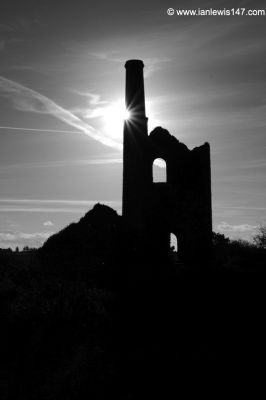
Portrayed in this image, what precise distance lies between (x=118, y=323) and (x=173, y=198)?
9.13m

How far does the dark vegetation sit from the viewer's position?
8617 mm

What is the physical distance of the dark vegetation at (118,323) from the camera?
28.3ft

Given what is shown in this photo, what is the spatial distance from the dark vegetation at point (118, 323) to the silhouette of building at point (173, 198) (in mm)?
1884

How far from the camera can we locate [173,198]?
1950cm

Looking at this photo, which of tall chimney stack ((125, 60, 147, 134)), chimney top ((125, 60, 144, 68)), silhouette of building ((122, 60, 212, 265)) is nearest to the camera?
silhouette of building ((122, 60, 212, 265))

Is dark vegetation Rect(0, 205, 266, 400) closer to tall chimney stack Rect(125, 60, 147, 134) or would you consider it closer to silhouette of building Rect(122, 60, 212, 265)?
silhouette of building Rect(122, 60, 212, 265)

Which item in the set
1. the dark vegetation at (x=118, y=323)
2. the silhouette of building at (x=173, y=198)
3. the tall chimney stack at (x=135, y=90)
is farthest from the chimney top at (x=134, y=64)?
the dark vegetation at (x=118, y=323)

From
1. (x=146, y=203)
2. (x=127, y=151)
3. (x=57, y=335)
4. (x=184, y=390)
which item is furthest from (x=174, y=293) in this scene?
(x=127, y=151)

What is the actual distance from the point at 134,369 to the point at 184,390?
3.71 ft

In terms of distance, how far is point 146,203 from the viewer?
19938 millimetres

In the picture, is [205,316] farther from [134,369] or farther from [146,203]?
[146,203]

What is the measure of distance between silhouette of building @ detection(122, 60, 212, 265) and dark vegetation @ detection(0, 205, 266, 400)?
188 centimetres

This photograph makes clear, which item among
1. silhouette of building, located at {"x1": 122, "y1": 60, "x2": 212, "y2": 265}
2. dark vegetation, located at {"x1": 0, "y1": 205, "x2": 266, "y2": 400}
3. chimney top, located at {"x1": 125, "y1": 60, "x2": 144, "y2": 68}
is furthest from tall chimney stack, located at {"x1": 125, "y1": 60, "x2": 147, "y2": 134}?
dark vegetation, located at {"x1": 0, "y1": 205, "x2": 266, "y2": 400}

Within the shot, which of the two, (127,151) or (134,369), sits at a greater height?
(127,151)
